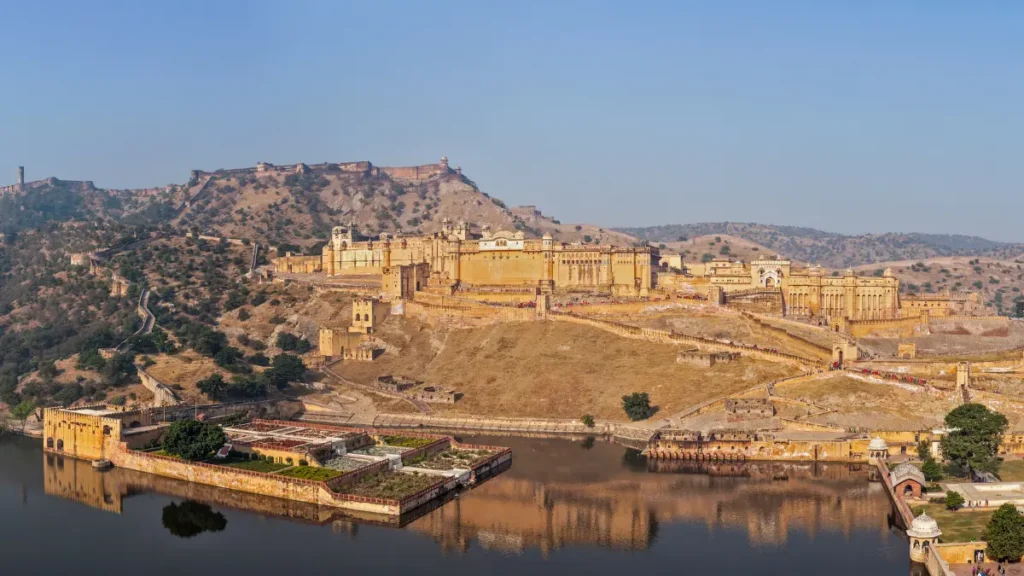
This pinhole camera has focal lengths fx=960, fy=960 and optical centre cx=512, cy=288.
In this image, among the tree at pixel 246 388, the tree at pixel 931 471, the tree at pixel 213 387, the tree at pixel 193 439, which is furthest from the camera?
the tree at pixel 246 388

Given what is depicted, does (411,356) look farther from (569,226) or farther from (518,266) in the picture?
(569,226)

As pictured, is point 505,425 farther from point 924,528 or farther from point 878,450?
point 924,528

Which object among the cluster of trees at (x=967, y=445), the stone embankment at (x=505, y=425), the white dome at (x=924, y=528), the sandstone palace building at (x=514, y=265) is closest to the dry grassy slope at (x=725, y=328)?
the sandstone palace building at (x=514, y=265)

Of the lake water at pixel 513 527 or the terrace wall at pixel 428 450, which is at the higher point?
the terrace wall at pixel 428 450

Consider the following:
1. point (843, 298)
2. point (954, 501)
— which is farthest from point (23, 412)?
point (843, 298)

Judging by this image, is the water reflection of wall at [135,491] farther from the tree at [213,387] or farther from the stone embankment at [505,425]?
the stone embankment at [505,425]

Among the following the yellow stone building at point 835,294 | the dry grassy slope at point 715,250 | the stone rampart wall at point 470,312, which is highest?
the dry grassy slope at point 715,250
